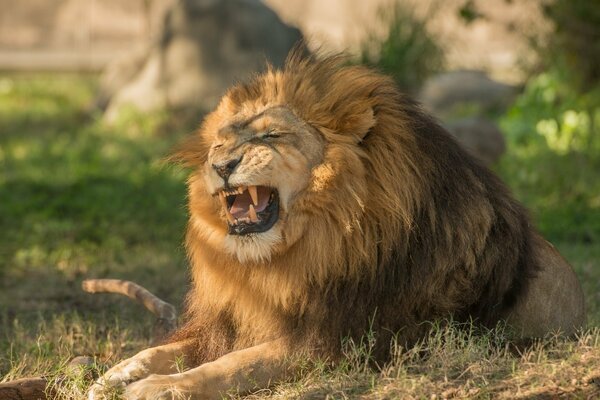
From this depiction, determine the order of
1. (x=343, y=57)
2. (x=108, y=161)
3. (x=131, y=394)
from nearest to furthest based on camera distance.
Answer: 1. (x=131, y=394)
2. (x=343, y=57)
3. (x=108, y=161)

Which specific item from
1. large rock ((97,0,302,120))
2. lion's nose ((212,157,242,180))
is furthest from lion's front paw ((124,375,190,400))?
large rock ((97,0,302,120))

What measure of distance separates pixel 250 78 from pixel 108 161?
6303 mm

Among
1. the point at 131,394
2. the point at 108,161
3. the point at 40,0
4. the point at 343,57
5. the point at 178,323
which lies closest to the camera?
the point at 131,394

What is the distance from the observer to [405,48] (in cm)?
1242

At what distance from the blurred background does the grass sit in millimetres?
21

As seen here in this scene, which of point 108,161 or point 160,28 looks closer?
point 108,161

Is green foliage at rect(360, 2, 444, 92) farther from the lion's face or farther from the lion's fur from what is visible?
the lion's face

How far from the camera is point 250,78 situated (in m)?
4.42

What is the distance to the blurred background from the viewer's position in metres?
6.32

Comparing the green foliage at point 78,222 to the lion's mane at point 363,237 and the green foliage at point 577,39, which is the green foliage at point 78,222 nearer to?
the lion's mane at point 363,237

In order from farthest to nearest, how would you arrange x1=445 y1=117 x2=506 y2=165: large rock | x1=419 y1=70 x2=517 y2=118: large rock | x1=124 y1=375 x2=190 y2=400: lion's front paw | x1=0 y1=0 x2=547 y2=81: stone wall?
x1=0 y1=0 x2=547 y2=81: stone wall, x1=419 y1=70 x2=517 y2=118: large rock, x1=445 y1=117 x2=506 y2=165: large rock, x1=124 y1=375 x2=190 y2=400: lion's front paw

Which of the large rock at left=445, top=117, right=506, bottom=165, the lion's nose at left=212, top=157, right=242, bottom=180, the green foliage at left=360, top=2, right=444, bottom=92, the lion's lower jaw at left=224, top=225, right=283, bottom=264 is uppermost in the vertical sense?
the green foliage at left=360, top=2, right=444, bottom=92

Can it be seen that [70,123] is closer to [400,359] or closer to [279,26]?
[279,26]

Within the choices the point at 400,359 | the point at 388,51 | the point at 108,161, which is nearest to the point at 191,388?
the point at 400,359
